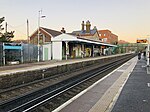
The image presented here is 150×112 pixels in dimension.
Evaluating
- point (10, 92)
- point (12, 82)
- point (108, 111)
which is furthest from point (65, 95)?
point (12, 82)

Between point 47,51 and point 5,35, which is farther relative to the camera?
point 47,51

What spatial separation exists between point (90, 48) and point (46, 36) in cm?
2281

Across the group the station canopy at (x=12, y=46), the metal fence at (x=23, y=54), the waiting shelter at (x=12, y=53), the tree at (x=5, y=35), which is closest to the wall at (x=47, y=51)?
the metal fence at (x=23, y=54)

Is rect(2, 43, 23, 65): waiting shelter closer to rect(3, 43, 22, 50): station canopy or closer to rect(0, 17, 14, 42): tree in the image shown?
rect(3, 43, 22, 50): station canopy

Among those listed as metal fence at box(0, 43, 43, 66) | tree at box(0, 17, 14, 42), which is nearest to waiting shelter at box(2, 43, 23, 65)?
metal fence at box(0, 43, 43, 66)

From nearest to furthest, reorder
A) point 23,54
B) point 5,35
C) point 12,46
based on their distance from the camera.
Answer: point 12,46, point 23,54, point 5,35

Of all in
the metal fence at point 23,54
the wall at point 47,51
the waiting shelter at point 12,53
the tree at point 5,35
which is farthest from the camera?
the wall at point 47,51

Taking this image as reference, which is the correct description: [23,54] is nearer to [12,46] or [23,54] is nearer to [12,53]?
[12,53]

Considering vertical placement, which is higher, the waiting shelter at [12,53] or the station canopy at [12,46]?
the station canopy at [12,46]

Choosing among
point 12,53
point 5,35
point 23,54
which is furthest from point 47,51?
point 12,53

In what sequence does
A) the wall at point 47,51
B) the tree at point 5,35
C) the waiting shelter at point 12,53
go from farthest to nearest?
the wall at point 47,51 < the tree at point 5,35 < the waiting shelter at point 12,53

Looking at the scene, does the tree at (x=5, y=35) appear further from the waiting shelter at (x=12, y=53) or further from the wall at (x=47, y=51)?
the wall at (x=47, y=51)

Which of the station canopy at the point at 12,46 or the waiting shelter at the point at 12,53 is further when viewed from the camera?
the station canopy at the point at 12,46

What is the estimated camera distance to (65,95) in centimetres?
1165
